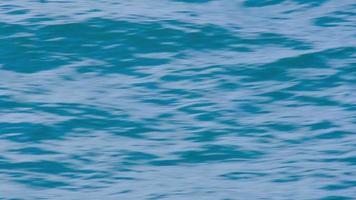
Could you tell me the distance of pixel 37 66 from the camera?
16781 millimetres

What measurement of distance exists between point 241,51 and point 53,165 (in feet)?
16.1

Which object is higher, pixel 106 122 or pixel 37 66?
pixel 37 66

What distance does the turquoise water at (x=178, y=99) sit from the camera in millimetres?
13289

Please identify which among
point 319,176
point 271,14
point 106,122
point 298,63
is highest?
point 271,14

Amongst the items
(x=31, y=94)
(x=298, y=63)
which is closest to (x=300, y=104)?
(x=298, y=63)

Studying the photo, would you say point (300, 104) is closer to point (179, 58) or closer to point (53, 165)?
point (179, 58)

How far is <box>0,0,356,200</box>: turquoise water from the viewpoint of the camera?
1329 cm

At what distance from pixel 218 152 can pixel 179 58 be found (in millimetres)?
3486

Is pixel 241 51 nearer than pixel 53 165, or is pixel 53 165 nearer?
pixel 53 165

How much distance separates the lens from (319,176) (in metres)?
13.3

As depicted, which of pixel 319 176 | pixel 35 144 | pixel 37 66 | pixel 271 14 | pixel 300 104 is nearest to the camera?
pixel 319 176

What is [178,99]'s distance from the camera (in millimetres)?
15695

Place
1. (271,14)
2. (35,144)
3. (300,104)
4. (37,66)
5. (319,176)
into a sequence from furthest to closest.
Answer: (271,14) → (37,66) → (300,104) → (35,144) → (319,176)

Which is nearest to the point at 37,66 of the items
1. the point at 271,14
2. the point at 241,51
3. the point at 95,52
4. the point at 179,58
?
the point at 95,52
